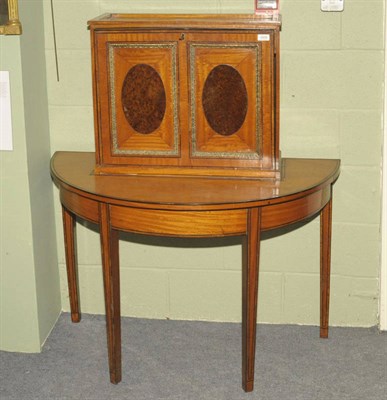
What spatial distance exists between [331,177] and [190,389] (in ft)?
3.03

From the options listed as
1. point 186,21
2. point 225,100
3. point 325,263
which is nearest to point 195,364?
point 325,263

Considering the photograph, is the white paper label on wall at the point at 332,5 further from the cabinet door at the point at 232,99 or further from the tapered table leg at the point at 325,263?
the tapered table leg at the point at 325,263

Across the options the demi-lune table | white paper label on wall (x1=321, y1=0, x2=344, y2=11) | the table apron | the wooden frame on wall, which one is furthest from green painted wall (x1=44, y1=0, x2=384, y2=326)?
the table apron

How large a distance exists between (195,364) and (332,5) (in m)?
1.45

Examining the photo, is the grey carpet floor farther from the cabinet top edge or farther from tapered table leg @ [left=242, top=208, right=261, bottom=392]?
the cabinet top edge

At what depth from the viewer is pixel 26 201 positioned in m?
3.39

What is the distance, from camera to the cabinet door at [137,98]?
10.3 ft

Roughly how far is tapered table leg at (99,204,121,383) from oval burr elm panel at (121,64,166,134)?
36 cm

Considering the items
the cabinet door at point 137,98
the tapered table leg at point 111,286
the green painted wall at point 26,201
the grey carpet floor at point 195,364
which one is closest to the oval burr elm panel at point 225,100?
the cabinet door at point 137,98

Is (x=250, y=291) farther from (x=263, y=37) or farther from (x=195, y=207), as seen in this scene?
(x=263, y=37)

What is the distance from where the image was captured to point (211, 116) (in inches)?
124

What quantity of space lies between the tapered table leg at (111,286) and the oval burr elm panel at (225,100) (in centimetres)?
50

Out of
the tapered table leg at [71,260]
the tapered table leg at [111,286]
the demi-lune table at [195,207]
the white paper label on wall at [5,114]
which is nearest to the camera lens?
the demi-lune table at [195,207]

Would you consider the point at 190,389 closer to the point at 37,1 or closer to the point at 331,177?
the point at 331,177
